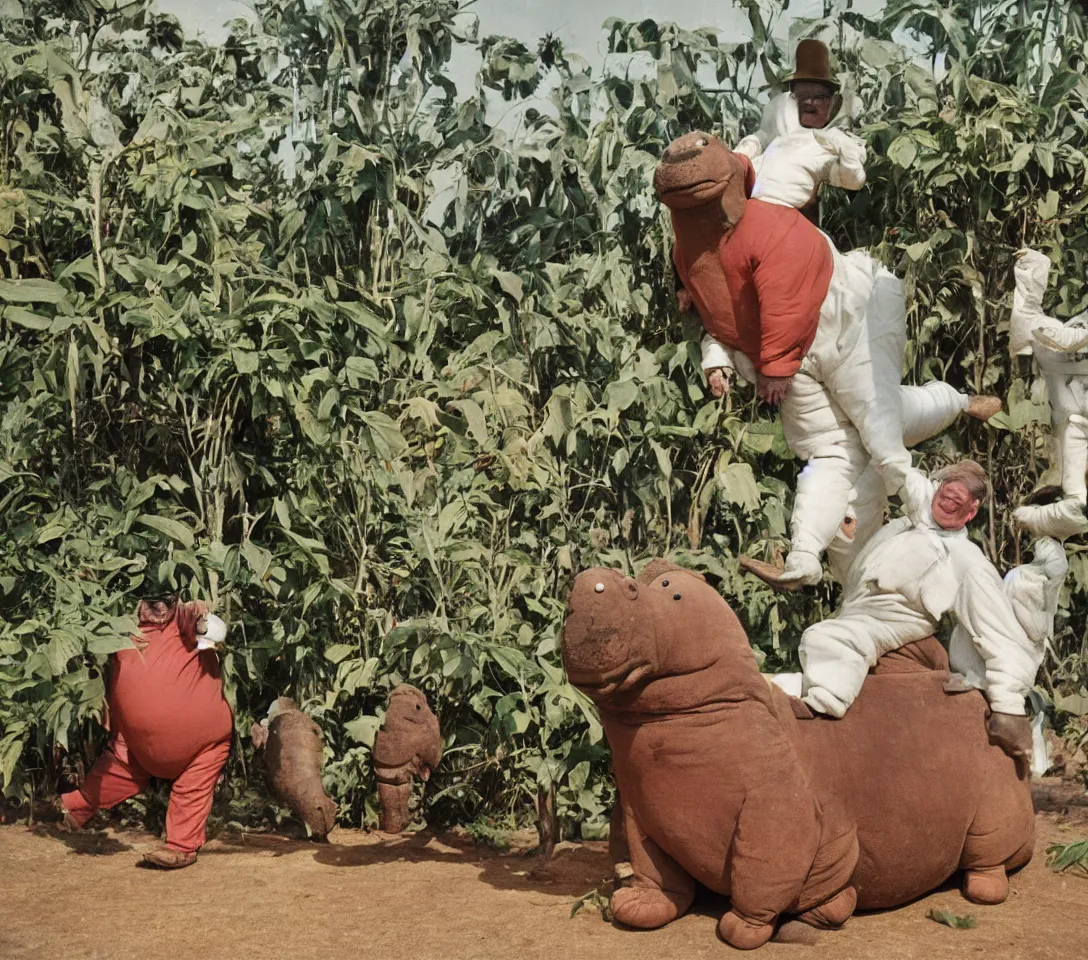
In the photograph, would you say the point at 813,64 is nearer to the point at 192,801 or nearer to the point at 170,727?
the point at 170,727

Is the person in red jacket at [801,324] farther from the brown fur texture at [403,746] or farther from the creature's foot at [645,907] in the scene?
the brown fur texture at [403,746]

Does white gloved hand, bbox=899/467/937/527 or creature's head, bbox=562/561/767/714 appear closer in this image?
creature's head, bbox=562/561/767/714

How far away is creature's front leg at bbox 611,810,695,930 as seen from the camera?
12.9 feet

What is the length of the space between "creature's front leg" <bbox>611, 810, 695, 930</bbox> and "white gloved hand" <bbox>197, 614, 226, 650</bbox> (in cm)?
140

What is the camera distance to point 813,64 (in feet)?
15.6

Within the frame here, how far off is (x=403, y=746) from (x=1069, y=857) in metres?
1.86

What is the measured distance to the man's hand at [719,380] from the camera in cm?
464

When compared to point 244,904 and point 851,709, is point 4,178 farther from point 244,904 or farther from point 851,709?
point 851,709

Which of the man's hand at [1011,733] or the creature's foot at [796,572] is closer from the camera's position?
the man's hand at [1011,733]

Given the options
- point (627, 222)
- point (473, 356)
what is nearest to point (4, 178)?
point (473, 356)

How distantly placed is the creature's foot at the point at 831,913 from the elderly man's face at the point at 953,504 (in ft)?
3.42

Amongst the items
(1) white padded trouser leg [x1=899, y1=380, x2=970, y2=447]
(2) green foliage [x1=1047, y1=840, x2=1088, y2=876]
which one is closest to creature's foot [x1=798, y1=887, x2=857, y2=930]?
(2) green foliage [x1=1047, y1=840, x2=1088, y2=876]

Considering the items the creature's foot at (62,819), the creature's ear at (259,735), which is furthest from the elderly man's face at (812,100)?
the creature's foot at (62,819)

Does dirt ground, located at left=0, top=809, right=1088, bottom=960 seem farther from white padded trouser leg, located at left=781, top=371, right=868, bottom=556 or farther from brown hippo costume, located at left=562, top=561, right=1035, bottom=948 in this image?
white padded trouser leg, located at left=781, top=371, right=868, bottom=556
